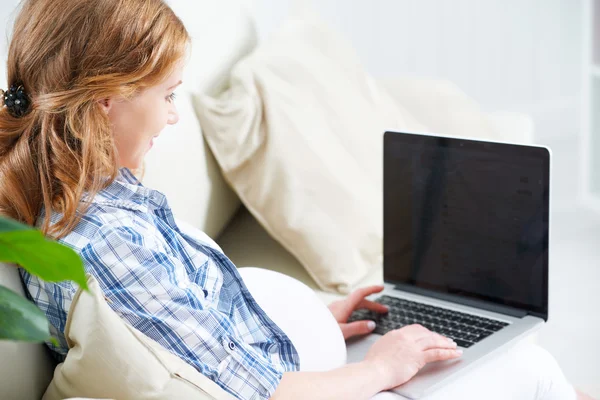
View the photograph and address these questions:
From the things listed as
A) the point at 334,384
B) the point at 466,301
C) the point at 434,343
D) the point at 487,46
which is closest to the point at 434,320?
the point at 466,301

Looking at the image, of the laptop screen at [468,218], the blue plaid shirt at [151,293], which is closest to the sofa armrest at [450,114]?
the laptop screen at [468,218]

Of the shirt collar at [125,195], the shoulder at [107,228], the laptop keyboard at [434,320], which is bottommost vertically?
the laptop keyboard at [434,320]

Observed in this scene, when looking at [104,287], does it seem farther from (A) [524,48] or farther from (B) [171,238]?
(A) [524,48]

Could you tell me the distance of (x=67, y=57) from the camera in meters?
0.92

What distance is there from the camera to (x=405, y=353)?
1.07 m

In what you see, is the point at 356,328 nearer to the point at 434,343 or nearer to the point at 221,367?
the point at 434,343

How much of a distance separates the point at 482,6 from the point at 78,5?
2706mm

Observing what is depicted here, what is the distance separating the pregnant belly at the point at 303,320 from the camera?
3.71 ft

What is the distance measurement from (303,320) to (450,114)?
40.7 inches

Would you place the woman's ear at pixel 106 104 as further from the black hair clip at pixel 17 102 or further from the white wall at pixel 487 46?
the white wall at pixel 487 46

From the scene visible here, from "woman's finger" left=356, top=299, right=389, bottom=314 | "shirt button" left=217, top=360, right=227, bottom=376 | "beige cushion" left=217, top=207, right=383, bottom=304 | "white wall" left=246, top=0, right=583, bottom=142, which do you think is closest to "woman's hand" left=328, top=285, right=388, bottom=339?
"woman's finger" left=356, top=299, right=389, bottom=314

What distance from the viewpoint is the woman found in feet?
2.81

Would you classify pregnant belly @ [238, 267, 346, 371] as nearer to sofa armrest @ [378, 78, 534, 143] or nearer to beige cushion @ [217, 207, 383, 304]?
beige cushion @ [217, 207, 383, 304]

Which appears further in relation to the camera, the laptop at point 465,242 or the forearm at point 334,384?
the laptop at point 465,242
